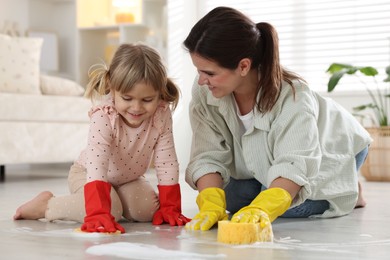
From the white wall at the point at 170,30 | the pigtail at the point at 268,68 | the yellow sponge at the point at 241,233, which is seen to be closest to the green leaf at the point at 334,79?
the white wall at the point at 170,30

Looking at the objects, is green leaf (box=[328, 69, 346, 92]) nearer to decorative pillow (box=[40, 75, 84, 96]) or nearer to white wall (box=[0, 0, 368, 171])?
white wall (box=[0, 0, 368, 171])

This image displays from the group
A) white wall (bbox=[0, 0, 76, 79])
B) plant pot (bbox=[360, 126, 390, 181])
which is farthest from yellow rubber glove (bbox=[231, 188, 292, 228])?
white wall (bbox=[0, 0, 76, 79])

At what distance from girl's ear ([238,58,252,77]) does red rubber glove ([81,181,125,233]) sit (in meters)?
0.46

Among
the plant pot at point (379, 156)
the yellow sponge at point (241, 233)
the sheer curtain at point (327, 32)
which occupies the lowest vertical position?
the plant pot at point (379, 156)

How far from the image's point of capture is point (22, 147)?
12.2ft

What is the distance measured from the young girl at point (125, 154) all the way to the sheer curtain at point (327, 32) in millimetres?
2404

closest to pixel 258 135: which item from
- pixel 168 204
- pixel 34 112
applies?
pixel 168 204

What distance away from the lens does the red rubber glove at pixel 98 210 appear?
1.72m

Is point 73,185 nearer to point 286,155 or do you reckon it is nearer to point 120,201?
point 120,201

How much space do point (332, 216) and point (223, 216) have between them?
456 millimetres

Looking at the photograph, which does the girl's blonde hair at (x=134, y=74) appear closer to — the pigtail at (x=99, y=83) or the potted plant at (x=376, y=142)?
the pigtail at (x=99, y=83)

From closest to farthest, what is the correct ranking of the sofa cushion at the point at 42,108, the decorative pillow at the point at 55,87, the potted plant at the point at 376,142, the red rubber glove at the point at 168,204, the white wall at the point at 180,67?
the red rubber glove at the point at 168,204 → the sofa cushion at the point at 42,108 → the potted plant at the point at 376,142 → the decorative pillow at the point at 55,87 → the white wall at the point at 180,67

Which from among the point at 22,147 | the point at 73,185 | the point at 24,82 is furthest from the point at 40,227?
the point at 24,82

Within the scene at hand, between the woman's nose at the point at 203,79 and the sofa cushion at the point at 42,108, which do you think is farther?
the sofa cushion at the point at 42,108
